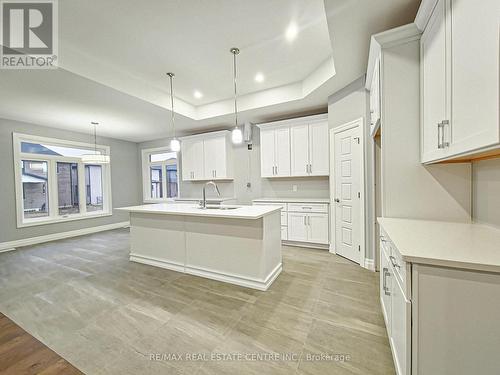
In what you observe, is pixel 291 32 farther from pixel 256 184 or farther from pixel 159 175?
pixel 159 175

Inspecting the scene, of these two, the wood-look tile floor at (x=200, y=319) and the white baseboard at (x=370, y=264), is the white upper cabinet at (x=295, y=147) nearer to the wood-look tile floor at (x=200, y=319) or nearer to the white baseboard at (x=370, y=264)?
the white baseboard at (x=370, y=264)

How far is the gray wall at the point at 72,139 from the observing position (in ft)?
14.0

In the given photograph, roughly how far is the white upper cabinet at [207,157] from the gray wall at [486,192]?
4.22 meters

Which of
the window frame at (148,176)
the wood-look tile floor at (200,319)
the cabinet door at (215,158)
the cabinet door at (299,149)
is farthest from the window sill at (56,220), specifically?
the cabinet door at (299,149)

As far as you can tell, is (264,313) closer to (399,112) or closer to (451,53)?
(399,112)

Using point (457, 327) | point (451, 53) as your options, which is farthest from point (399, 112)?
A: point (457, 327)

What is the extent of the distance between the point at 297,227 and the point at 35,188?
6.15 metres

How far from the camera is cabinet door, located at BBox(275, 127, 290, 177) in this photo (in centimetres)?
426

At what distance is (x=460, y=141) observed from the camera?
1.17m

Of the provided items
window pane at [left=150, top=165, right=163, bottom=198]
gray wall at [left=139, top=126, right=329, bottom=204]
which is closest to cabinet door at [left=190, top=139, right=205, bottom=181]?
gray wall at [left=139, top=126, right=329, bottom=204]

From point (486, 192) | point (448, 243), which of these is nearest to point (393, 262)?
point (448, 243)

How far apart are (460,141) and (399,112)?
2.41 feet

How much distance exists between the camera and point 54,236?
495cm

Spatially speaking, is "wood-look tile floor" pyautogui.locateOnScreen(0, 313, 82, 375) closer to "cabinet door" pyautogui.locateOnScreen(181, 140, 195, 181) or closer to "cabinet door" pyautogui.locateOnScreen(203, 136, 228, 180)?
"cabinet door" pyautogui.locateOnScreen(203, 136, 228, 180)
